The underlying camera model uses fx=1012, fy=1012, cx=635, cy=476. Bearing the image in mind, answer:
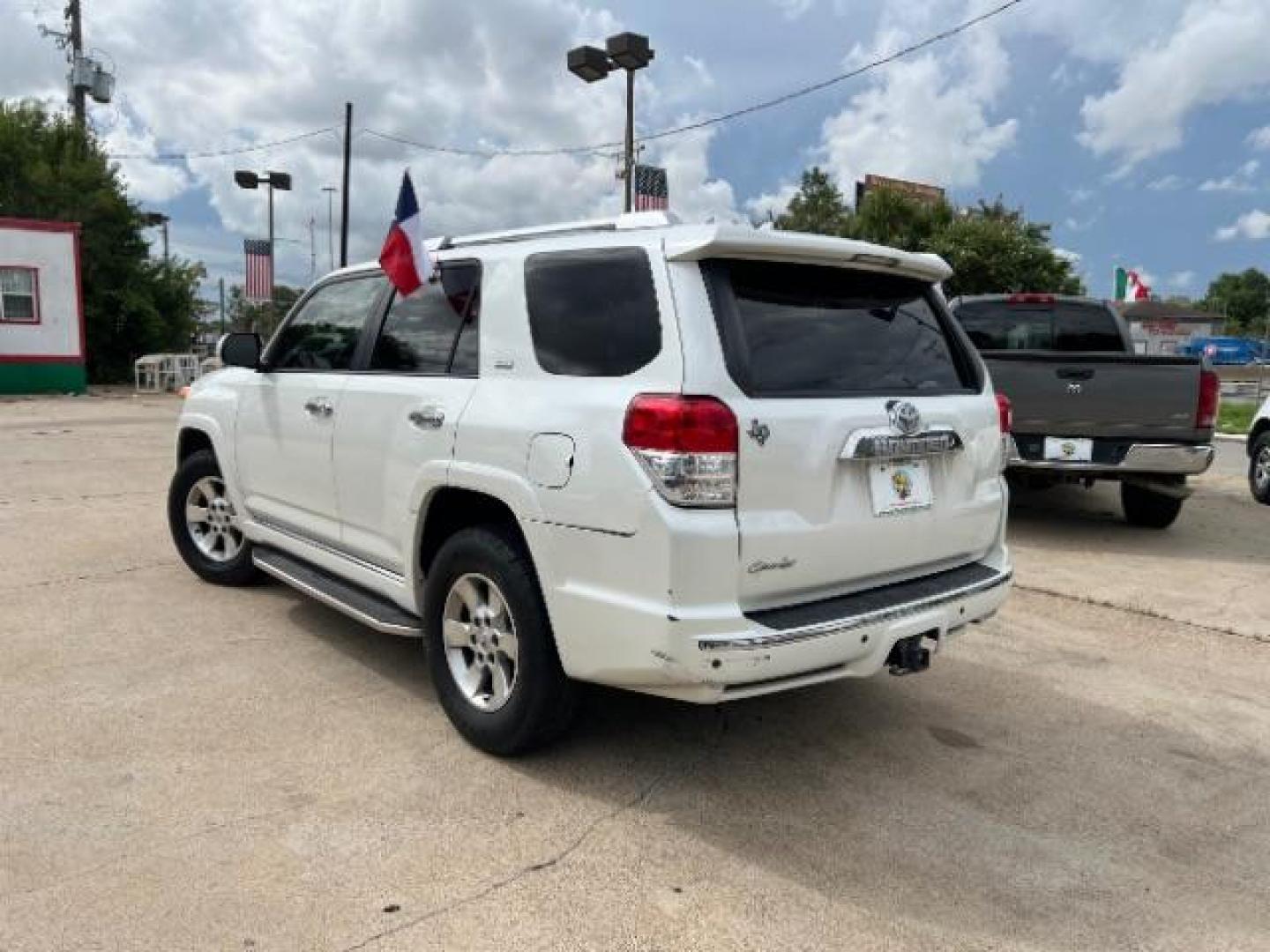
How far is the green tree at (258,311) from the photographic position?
63844mm

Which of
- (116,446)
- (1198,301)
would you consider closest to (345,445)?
(116,446)

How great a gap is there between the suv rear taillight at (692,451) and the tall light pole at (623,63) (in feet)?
45.1

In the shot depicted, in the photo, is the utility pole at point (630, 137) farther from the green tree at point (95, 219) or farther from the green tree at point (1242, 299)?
the green tree at point (1242, 299)

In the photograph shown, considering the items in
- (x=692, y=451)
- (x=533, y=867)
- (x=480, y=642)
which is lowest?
(x=533, y=867)

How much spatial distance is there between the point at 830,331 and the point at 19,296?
24.0 m

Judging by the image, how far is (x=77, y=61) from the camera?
29609mm

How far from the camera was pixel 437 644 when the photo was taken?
148 inches

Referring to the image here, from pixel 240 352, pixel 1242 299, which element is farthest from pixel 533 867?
pixel 1242 299

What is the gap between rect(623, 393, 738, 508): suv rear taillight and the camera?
9.43 ft

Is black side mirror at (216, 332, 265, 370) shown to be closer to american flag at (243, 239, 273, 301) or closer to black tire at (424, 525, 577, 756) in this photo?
black tire at (424, 525, 577, 756)

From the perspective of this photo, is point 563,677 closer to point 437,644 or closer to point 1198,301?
point 437,644

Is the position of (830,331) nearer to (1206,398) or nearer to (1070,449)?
(1070,449)

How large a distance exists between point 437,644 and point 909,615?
1.70 meters

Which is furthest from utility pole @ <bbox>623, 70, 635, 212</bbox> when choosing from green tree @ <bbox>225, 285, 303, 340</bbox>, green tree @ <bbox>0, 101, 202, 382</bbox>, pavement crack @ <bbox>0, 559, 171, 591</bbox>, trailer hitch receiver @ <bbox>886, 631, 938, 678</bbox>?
green tree @ <bbox>225, 285, 303, 340</bbox>
